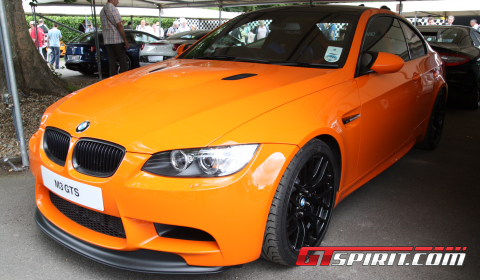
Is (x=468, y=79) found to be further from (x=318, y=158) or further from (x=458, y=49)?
(x=318, y=158)

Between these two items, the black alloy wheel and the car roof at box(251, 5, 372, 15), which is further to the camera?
the car roof at box(251, 5, 372, 15)

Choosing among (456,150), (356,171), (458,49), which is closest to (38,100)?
(356,171)

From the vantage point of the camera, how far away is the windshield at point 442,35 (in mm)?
6598

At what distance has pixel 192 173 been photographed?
1.71 m

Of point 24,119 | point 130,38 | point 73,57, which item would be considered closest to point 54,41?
point 73,57

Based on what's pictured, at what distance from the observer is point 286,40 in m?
2.86

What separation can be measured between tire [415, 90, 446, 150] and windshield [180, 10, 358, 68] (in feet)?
5.45

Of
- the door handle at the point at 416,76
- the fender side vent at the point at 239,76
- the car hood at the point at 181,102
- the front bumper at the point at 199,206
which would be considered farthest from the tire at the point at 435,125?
the front bumper at the point at 199,206

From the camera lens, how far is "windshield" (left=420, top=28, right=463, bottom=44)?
21.6 ft

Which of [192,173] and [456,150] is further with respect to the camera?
[456,150]

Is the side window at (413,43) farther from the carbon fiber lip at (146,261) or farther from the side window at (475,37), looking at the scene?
the side window at (475,37)

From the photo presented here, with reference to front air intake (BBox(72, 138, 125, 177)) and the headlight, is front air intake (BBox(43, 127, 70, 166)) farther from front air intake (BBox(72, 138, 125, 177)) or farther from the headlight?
the headlight

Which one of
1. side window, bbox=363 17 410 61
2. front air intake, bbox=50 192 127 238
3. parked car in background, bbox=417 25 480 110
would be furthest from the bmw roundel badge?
parked car in background, bbox=417 25 480 110

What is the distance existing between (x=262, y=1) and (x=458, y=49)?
262 inches
